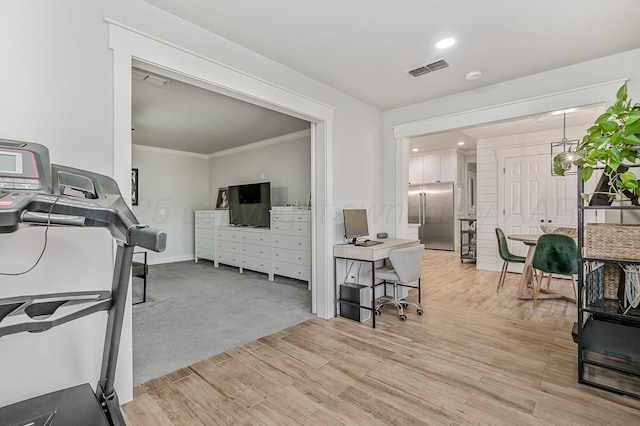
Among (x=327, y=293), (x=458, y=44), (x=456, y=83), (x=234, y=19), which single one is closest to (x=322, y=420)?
(x=327, y=293)

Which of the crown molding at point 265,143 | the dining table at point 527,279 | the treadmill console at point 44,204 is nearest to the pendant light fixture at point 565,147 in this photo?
the dining table at point 527,279

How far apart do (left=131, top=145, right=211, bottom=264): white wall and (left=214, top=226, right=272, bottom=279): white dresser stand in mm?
1218

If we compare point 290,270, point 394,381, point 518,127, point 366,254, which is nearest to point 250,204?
point 290,270

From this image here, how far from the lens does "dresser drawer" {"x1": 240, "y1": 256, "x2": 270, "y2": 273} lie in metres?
5.49

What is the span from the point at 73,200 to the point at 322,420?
5.44 feet

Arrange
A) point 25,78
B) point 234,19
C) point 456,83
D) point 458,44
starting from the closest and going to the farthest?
point 25,78
point 234,19
point 458,44
point 456,83

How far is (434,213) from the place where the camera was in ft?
26.7

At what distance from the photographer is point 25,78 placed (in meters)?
1.60

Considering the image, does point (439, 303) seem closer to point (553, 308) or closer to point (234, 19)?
point (553, 308)

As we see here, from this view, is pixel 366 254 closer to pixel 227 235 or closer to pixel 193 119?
pixel 193 119

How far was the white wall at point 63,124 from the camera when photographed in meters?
1.57

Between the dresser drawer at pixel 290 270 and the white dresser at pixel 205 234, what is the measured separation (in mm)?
1925

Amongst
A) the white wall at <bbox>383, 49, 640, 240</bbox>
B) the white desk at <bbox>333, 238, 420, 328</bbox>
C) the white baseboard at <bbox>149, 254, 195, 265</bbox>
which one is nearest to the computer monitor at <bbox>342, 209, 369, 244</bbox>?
the white desk at <bbox>333, 238, 420, 328</bbox>

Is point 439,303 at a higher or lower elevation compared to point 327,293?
lower
